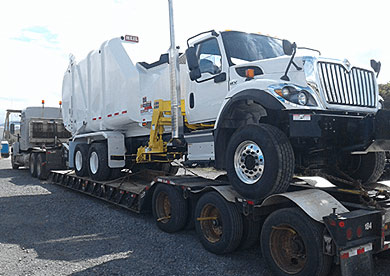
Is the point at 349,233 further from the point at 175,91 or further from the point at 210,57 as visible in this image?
the point at 175,91

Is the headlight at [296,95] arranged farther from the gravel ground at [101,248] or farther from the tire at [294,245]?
the gravel ground at [101,248]

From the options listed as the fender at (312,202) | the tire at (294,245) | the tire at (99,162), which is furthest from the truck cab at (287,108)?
the tire at (99,162)

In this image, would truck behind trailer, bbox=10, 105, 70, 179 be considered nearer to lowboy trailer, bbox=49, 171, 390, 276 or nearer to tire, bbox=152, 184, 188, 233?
tire, bbox=152, 184, 188, 233

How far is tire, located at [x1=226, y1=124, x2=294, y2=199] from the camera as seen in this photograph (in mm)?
4238

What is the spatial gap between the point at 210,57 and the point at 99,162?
4.57 m

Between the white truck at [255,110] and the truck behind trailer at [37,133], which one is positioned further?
the truck behind trailer at [37,133]

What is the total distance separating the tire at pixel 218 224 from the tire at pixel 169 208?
54 centimetres

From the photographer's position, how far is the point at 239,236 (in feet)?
15.7

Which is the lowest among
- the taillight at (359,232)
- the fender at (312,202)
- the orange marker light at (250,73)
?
the taillight at (359,232)

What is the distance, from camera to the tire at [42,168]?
1392 cm

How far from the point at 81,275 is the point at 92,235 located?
1811 millimetres

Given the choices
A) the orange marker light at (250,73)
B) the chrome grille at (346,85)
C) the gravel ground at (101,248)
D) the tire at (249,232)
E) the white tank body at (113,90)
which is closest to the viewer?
the gravel ground at (101,248)

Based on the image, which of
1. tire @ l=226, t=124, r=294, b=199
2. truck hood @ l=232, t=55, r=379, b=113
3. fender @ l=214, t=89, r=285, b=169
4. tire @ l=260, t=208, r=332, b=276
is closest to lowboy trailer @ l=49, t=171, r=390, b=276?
tire @ l=260, t=208, r=332, b=276

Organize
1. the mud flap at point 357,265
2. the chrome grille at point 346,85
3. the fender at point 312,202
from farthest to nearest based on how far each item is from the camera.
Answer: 1. the chrome grille at point 346,85
2. the fender at point 312,202
3. the mud flap at point 357,265
